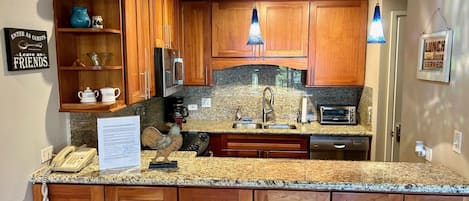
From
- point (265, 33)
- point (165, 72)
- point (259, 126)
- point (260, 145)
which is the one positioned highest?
point (265, 33)

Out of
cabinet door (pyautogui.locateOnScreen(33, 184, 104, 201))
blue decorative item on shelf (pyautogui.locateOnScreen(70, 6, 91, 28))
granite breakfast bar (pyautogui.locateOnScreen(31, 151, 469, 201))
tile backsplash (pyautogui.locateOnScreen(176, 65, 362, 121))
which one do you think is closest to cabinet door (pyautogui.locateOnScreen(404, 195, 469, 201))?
granite breakfast bar (pyautogui.locateOnScreen(31, 151, 469, 201))

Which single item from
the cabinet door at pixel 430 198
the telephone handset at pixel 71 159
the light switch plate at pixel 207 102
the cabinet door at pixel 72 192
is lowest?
the cabinet door at pixel 72 192

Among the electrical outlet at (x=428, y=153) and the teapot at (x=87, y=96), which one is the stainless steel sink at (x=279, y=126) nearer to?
the electrical outlet at (x=428, y=153)

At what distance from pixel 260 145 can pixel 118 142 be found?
204 cm

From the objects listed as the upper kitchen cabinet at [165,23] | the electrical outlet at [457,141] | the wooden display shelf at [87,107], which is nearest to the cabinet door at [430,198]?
the electrical outlet at [457,141]

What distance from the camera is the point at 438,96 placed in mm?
2188

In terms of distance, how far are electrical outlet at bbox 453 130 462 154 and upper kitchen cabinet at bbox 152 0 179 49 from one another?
2270 mm

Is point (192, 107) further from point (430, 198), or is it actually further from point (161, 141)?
point (430, 198)

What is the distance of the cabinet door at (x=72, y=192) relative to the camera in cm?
202

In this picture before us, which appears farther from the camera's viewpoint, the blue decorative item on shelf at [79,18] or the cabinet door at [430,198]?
the blue decorative item on shelf at [79,18]

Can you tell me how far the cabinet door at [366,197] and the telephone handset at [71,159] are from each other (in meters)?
1.42

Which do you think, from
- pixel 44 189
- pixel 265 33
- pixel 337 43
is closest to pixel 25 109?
pixel 44 189

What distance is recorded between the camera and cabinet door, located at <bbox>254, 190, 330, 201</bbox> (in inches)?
75.2

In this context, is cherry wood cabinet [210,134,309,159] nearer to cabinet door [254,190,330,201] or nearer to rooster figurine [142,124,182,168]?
rooster figurine [142,124,182,168]
